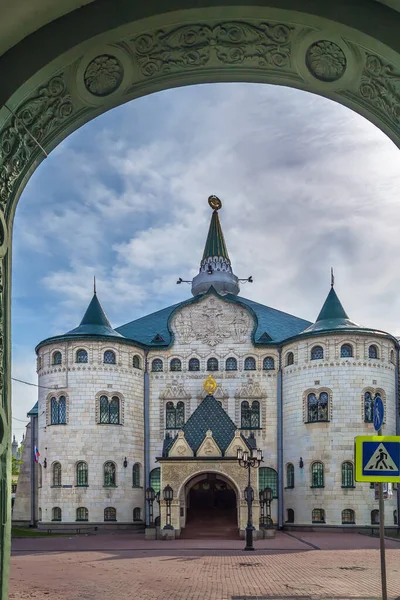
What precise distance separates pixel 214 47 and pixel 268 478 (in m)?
33.7

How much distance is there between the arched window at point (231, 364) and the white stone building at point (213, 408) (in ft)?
0.18

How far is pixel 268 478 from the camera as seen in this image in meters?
36.6

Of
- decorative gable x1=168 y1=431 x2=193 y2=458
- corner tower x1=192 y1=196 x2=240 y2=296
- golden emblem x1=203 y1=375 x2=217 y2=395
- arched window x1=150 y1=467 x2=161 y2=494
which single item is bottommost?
arched window x1=150 y1=467 x2=161 y2=494

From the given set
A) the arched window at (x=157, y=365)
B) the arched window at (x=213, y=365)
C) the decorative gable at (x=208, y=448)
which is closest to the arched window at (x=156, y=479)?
the arched window at (x=157, y=365)

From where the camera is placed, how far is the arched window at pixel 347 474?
3391 cm

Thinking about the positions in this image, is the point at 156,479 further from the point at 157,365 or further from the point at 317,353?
the point at 317,353

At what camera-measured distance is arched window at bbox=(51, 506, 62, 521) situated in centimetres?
3512

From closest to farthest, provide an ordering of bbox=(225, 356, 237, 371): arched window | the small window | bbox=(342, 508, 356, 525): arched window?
bbox=(342, 508, 356, 525): arched window → the small window → bbox=(225, 356, 237, 371): arched window

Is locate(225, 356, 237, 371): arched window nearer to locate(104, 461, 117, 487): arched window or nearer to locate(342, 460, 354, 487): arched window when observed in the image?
locate(342, 460, 354, 487): arched window

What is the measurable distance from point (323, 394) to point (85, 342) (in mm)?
12792

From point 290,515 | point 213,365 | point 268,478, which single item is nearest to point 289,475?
point 268,478

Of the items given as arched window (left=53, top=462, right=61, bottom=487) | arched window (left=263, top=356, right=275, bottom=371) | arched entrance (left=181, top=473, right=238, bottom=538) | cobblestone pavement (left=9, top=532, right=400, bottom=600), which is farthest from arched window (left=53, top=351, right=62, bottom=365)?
arched window (left=263, top=356, right=275, bottom=371)

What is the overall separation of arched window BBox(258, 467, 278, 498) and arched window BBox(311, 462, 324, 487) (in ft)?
8.37

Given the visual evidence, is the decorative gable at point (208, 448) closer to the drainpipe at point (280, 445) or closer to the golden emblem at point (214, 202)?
the drainpipe at point (280, 445)
